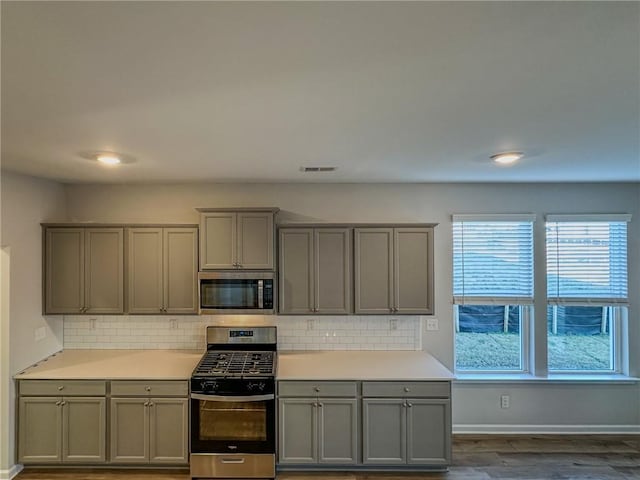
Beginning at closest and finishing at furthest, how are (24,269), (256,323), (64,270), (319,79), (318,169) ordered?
1. (319,79)
2. (318,169)
3. (24,269)
4. (64,270)
5. (256,323)

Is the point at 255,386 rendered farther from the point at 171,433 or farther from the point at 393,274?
the point at 393,274

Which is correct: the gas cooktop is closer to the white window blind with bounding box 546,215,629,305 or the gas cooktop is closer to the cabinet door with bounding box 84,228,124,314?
the cabinet door with bounding box 84,228,124,314

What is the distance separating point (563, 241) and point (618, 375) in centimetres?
156

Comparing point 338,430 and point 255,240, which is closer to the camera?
point 338,430

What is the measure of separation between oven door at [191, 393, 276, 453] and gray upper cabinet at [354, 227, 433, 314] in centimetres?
131

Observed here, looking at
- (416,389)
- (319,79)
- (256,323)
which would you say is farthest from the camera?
(256,323)

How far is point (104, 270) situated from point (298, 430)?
2.40 metres

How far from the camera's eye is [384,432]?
124 inches

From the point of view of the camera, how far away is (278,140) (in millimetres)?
2141

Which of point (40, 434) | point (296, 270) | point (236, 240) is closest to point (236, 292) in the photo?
point (236, 240)

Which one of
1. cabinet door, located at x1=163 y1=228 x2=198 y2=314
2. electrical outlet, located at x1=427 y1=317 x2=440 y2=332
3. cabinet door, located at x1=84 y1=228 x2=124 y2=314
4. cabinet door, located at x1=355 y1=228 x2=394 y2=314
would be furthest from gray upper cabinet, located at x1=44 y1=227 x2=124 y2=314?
electrical outlet, located at x1=427 y1=317 x2=440 y2=332

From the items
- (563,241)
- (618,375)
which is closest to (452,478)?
(618,375)

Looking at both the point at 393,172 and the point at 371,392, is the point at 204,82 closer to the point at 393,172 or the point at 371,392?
the point at 393,172

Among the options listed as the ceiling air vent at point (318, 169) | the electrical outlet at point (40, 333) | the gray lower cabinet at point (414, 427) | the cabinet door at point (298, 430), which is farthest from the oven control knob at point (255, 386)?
the electrical outlet at point (40, 333)
